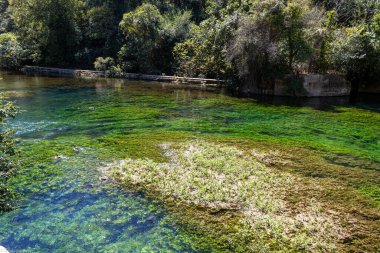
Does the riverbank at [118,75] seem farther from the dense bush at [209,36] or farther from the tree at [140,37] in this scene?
the tree at [140,37]

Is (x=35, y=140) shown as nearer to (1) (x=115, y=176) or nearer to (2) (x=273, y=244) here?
(1) (x=115, y=176)

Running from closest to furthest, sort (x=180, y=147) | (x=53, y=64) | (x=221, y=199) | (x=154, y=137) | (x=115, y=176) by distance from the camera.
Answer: (x=221, y=199) < (x=115, y=176) < (x=180, y=147) < (x=154, y=137) < (x=53, y=64)

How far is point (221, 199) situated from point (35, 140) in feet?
31.0

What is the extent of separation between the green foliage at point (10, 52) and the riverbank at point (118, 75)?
1486mm

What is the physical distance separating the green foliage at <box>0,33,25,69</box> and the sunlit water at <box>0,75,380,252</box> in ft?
47.1

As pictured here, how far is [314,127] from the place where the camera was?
17.5 meters

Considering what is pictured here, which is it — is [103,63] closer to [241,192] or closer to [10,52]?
[10,52]

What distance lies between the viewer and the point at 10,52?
42750 mm

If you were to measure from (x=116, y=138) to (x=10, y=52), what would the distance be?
3617 centimetres

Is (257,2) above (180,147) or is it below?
above

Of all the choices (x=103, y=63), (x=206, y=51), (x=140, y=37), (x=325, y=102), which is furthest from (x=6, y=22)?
(x=325, y=102)

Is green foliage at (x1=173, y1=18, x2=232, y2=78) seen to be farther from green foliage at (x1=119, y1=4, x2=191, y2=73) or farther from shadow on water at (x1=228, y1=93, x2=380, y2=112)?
shadow on water at (x1=228, y1=93, x2=380, y2=112)

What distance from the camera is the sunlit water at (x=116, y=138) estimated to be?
767 centimetres

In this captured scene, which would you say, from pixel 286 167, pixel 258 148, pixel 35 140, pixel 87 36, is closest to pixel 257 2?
pixel 258 148
